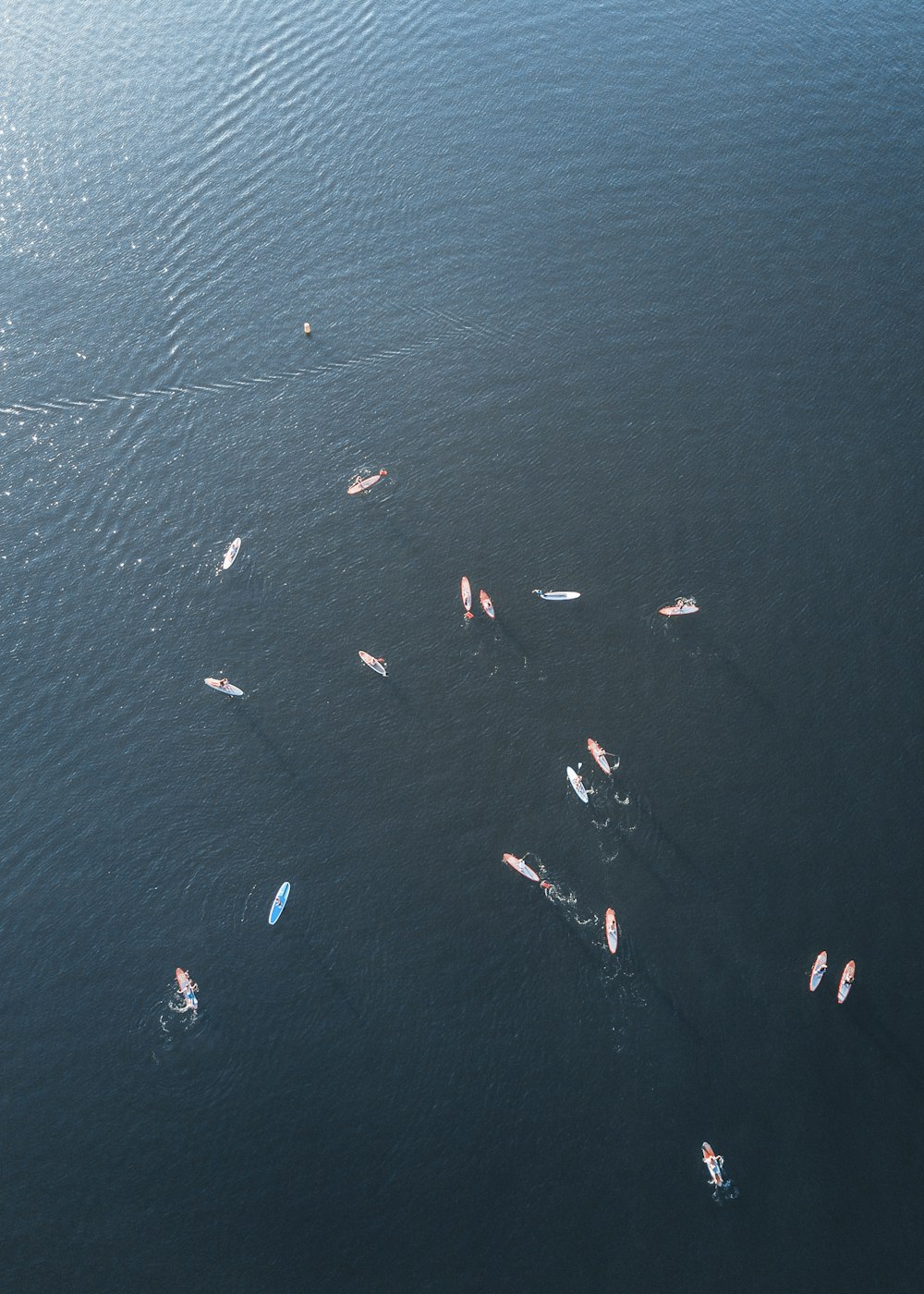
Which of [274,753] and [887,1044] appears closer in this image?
[887,1044]

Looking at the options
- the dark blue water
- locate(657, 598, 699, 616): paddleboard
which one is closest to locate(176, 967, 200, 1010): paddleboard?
the dark blue water

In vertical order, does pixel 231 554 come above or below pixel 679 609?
below

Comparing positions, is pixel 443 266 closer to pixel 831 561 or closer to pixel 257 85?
pixel 257 85

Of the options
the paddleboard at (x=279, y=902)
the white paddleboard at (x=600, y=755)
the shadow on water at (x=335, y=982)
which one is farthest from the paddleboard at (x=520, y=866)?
the paddleboard at (x=279, y=902)

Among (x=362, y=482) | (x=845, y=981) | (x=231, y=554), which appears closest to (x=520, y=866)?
(x=845, y=981)

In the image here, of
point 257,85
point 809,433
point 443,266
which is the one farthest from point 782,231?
point 257,85

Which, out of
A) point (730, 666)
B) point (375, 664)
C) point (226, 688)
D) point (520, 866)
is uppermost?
point (730, 666)

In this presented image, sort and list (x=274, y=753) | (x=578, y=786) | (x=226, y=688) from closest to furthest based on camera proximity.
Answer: (x=578, y=786) < (x=274, y=753) < (x=226, y=688)

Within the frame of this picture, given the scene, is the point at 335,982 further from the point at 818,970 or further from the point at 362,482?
the point at 362,482
